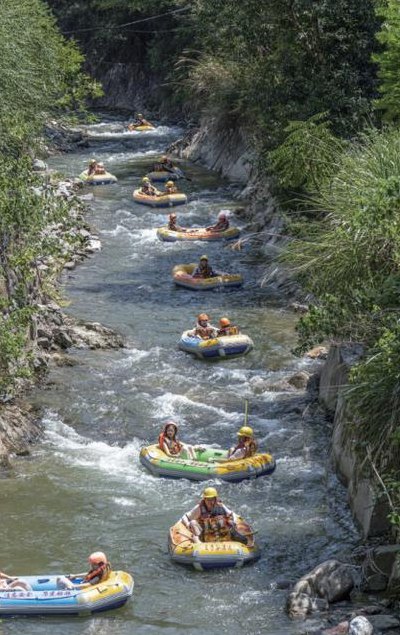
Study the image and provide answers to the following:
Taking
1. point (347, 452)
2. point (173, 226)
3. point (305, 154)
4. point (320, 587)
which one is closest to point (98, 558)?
point (320, 587)

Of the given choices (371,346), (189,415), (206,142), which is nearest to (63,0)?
(206,142)

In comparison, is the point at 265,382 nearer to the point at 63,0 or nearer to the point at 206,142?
the point at 206,142

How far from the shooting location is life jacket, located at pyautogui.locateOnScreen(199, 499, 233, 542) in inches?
690

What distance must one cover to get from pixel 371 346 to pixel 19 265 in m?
7.70

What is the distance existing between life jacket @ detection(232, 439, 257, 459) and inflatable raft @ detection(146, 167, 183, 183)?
2227cm

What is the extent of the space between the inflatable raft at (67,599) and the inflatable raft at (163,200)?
22733mm

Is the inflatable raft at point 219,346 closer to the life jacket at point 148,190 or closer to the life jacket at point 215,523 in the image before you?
the life jacket at point 215,523

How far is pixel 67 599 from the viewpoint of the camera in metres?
16.1

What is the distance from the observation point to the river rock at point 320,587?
1548 cm

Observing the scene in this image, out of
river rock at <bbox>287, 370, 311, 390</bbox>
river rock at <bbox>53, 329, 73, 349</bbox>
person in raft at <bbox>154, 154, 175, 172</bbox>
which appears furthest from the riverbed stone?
person in raft at <bbox>154, 154, 175, 172</bbox>

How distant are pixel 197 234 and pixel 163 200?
14.1ft

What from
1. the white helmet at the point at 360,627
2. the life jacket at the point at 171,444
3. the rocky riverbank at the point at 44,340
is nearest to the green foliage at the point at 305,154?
the rocky riverbank at the point at 44,340

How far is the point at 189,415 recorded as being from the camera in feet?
73.6

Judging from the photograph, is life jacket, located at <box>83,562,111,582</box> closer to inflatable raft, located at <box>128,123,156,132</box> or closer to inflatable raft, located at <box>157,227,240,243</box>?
inflatable raft, located at <box>157,227,240,243</box>
